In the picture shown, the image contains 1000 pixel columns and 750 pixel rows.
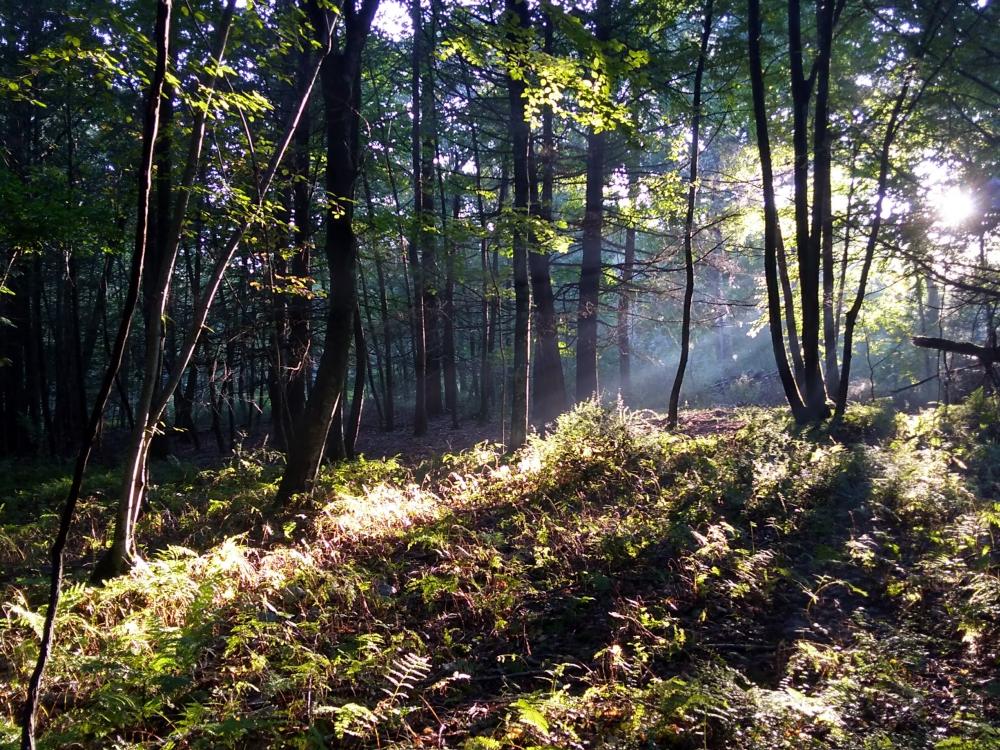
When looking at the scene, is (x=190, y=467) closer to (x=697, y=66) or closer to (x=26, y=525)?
(x=26, y=525)

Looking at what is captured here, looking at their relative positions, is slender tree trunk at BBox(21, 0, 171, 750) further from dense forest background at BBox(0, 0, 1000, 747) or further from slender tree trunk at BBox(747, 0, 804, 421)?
slender tree trunk at BBox(747, 0, 804, 421)

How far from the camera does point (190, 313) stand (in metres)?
12.8

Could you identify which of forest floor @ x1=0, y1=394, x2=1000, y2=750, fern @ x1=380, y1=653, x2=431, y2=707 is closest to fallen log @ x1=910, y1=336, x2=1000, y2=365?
forest floor @ x1=0, y1=394, x2=1000, y2=750

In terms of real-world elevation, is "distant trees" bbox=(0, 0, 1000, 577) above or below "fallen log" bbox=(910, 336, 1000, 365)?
above

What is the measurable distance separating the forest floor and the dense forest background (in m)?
0.66

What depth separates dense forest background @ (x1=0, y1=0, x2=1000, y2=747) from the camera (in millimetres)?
6785

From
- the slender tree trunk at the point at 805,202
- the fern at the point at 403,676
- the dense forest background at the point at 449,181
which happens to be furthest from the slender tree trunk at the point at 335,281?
the slender tree trunk at the point at 805,202

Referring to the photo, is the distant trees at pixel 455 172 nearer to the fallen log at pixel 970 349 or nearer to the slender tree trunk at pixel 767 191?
the slender tree trunk at pixel 767 191

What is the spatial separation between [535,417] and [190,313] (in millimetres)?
7903

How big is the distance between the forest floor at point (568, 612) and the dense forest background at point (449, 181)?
659mm

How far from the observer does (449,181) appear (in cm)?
1510

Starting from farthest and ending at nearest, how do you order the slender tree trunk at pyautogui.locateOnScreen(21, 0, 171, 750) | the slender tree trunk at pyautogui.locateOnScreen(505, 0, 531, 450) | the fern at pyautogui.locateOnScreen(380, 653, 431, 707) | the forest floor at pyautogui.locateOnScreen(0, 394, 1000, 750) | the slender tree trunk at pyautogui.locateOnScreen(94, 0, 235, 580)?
the slender tree trunk at pyautogui.locateOnScreen(505, 0, 531, 450), the slender tree trunk at pyautogui.locateOnScreen(94, 0, 235, 580), the fern at pyautogui.locateOnScreen(380, 653, 431, 707), the forest floor at pyautogui.locateOnScreen(0, 394, 1000, 750), the slender tree trunk at pyautogui.locateOnScreen(21, 0, 171, 750)

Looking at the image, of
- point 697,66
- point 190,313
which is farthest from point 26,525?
point 697,66

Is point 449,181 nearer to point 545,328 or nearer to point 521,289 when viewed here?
point 545,328
